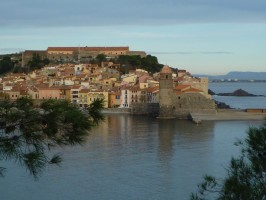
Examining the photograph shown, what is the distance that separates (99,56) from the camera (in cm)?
3419

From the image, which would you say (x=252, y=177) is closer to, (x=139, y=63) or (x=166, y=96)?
(x=166, y=96)

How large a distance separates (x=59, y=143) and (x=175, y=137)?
12.4 metres

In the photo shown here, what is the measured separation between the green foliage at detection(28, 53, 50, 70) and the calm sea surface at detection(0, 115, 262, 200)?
18995 mm

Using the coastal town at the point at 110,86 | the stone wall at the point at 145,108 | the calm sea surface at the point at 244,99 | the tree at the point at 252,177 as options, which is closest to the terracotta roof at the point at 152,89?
the coastal town at the point at 110,86

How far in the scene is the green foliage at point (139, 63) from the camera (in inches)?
Answer: 1247

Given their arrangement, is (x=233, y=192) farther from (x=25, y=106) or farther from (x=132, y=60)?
(x=132, y=60)

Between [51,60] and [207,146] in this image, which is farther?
[51,60]

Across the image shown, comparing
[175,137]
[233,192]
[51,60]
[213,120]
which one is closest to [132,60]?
[51,60]

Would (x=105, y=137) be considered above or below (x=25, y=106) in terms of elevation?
below

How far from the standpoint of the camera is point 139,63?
104ft

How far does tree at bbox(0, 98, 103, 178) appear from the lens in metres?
1.77

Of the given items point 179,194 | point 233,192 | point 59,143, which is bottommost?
point 179,194

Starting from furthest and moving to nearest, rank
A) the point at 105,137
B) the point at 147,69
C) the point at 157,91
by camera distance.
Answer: the point at 147,69
the point at 157,91
the point at 105,137

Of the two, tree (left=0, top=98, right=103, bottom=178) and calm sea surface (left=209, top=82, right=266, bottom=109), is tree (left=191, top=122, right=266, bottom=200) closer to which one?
tree (left=0, top=98, right=103, bottom=178)
